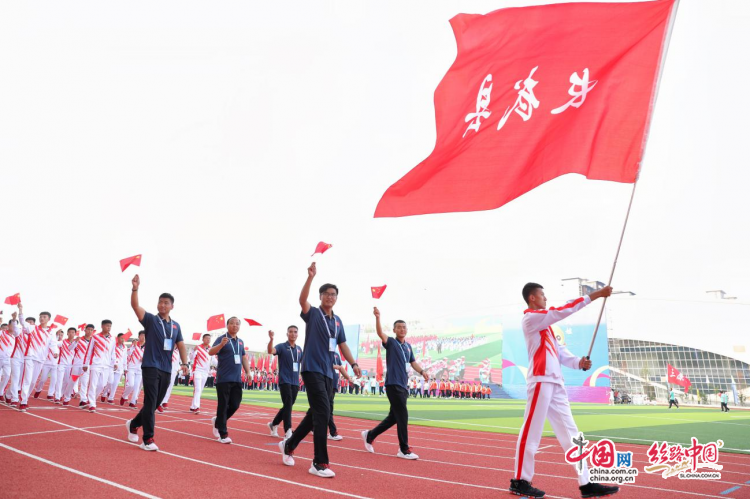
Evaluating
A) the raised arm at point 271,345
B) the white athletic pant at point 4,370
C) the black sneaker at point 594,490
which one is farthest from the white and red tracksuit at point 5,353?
the black sneaker at point 594,490

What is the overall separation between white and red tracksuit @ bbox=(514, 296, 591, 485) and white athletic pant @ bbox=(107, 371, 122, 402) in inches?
579

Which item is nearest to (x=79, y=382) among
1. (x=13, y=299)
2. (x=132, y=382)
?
(x=132, y=382)

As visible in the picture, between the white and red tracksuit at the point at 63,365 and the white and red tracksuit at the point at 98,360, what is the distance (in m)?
1.44

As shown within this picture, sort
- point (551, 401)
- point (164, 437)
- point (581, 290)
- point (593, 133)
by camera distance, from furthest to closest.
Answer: point (581, 290)
point (164, 437)
point (593, 133)
point (551, 401)

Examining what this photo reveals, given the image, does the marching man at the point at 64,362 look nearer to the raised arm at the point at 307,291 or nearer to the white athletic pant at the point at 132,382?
the white athletic pant at the point at 132,382

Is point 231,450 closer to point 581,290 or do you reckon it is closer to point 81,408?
point 81,408

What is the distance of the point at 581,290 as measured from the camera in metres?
70.1

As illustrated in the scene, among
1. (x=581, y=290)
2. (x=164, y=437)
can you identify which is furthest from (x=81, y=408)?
(x=581, y=290)

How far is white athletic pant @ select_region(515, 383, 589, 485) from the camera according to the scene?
5.03 metres

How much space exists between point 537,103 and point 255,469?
17.6 feet

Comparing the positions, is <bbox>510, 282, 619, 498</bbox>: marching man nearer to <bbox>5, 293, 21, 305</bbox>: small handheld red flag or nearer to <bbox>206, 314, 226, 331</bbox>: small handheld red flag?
<bbox>5, 293, 21, 305</bbox>: small handheld red flag

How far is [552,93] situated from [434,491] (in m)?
4.44

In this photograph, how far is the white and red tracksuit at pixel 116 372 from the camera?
659 inches

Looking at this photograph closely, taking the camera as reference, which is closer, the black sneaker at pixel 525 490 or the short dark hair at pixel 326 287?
the black sneaker at pixel 525 490
